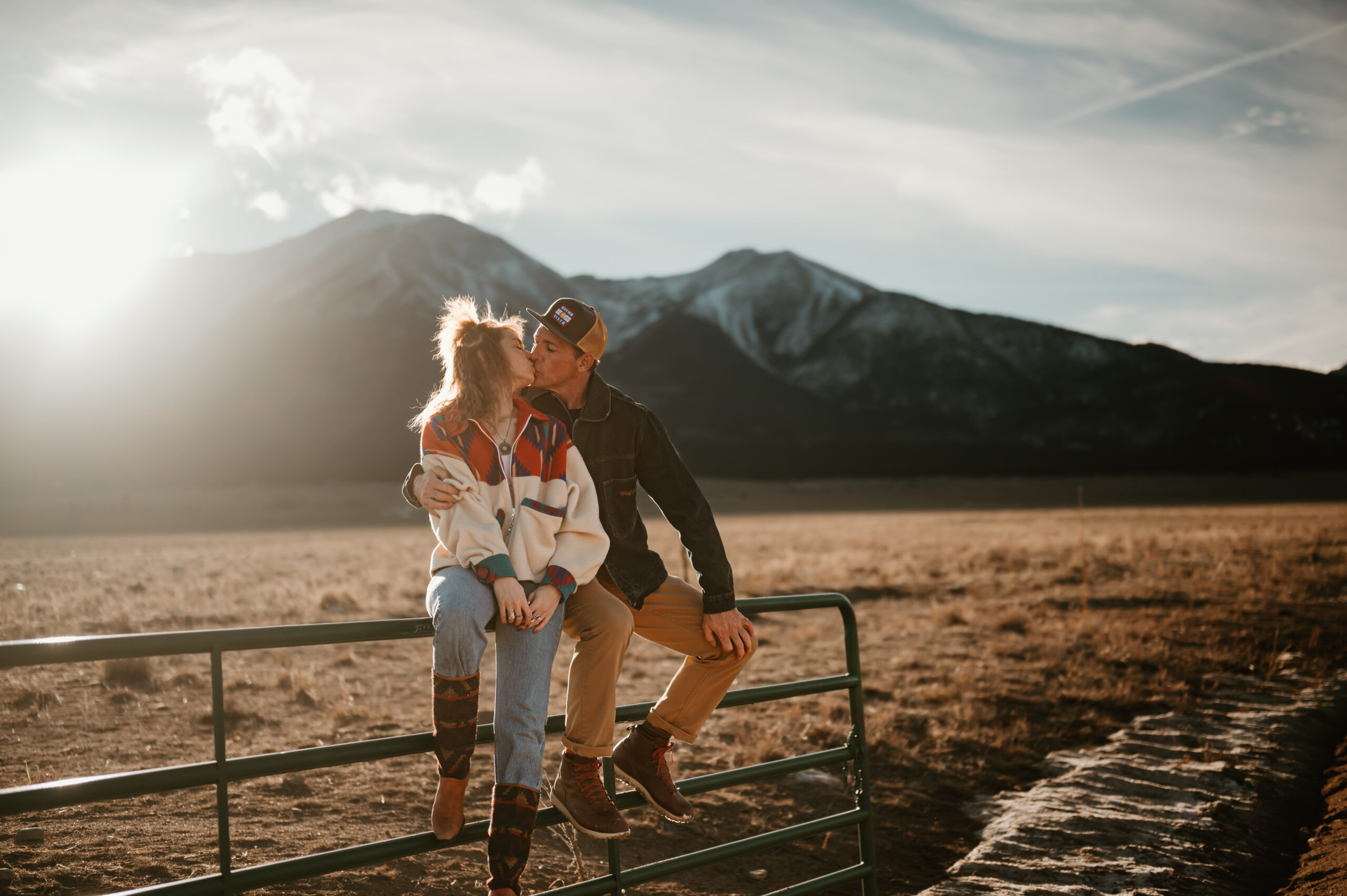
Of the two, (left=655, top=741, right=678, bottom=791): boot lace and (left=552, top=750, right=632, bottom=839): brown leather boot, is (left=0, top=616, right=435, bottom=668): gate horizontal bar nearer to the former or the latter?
(left=552, top=750, right=632, bottom=839): brown leather boot

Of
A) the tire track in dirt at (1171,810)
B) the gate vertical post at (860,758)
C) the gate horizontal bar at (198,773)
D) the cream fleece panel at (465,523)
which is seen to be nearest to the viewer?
the gate horizontal bar at (198,773)

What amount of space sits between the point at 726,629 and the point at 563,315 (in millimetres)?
1269

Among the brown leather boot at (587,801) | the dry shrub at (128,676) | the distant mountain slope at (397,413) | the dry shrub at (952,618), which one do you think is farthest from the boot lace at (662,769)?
the distant mountain slope at (397,413)

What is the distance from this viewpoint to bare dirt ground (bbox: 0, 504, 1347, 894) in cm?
509

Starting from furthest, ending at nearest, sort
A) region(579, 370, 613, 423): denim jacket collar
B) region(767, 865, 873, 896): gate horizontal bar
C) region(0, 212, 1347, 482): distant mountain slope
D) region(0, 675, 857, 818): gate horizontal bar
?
1. region(0, 212, 1347, 482): distant mountain slope
2. region(767, 865, 873, 896): gate horizontal bar
3. region(579, 370, 613, 423): denim jacket collar
4. region(0, 675, 857, 818): gate horizontal bar

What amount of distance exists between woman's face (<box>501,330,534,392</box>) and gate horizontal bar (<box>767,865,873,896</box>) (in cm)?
207

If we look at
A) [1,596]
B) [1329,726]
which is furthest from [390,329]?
[1329,726]

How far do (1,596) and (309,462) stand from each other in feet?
332

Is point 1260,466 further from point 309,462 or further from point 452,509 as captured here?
point 452,509

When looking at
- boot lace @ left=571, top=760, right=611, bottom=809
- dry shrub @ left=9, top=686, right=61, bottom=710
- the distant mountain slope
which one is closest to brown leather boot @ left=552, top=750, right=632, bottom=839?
boot lace @ left=571, top=760, right=611, bottom=809

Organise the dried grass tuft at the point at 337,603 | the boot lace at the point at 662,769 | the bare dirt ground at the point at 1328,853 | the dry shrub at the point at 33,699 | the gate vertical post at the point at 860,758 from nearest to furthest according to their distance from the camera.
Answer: the boot lace at the point at 662,769 < the gate vertical post at the point at 860,758 < the bare dirt ground at the point at 1328,853 < the dry shrub at the point at 33,699 < the dried grass tuft at the point at 337,603

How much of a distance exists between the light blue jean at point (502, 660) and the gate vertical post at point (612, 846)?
367 millimetres

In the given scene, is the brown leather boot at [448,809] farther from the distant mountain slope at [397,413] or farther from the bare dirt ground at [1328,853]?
the distant mountain slope at [397,413]

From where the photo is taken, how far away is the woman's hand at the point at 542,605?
8.73 ft
